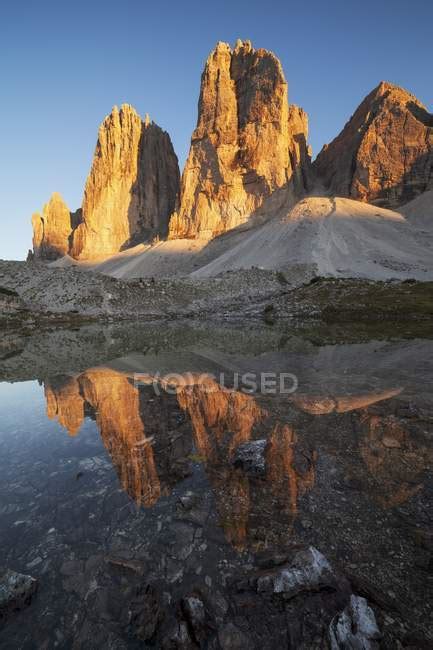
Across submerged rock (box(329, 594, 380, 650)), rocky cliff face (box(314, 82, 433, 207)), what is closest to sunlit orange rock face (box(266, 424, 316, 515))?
submerged rock (box(329, 594, 380, 650))

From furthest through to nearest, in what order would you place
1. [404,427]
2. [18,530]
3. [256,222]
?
[256,222], [404,427], [18,530]

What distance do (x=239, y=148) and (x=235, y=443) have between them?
377 ft

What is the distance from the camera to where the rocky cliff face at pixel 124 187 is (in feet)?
427

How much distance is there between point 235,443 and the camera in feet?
22.6

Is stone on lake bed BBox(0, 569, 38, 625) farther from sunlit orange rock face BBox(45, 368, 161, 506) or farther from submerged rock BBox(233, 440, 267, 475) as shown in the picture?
submerged rock BBox(233, 440, 267, 475)

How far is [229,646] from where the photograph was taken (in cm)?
302

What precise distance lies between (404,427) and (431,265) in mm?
70783

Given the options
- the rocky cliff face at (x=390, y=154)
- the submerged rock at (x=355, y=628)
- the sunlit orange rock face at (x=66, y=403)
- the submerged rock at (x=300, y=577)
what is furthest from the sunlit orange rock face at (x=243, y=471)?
the rocky cliff face at (x=390, y=154)

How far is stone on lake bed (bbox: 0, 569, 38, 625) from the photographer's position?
11.5ft

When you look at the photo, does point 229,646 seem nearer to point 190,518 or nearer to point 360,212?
point 190,518

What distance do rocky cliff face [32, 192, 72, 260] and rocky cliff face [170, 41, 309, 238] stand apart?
70.2m

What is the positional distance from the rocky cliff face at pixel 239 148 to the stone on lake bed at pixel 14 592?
107m

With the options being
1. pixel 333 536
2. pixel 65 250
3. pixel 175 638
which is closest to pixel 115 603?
pixel 175 638

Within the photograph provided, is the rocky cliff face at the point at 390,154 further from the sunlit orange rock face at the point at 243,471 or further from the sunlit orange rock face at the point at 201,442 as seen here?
the sunlit orange rock face at the point at 243,471
